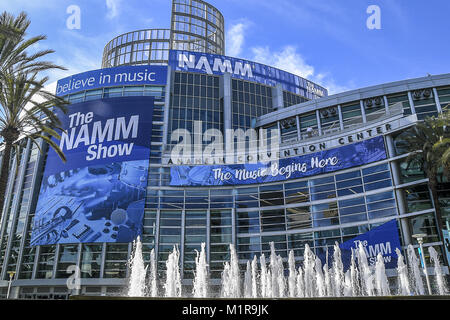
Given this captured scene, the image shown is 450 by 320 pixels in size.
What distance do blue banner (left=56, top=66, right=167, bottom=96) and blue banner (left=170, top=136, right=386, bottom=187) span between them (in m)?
15.4

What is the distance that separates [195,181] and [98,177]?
12.4m

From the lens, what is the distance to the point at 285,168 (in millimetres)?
42312

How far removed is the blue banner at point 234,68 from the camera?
54.5m

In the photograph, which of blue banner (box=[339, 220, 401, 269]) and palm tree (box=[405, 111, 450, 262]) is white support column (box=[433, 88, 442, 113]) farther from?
blue banner (box=[339, 220, 401, 269])

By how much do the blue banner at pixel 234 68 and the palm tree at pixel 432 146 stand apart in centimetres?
2873

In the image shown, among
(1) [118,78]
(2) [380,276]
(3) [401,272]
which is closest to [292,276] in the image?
(2) [380,276]

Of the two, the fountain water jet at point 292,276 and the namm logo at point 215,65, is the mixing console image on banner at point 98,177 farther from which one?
the fountain water jet at point 292,276

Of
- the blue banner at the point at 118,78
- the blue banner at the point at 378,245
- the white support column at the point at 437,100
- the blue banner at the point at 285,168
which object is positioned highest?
the blue banner at the point at 118,78

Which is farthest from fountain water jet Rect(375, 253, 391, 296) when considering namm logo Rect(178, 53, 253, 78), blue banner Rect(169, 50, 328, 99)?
namm logo Rect(178, 53, 253, 78)

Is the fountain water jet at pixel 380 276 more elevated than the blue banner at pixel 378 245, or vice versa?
the blue banner at pixel 378 245

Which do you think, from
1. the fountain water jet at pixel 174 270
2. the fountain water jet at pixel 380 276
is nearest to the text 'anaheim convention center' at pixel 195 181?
the fountain water jet at pixel 174 270

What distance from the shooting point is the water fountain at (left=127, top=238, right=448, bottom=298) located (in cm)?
3112
